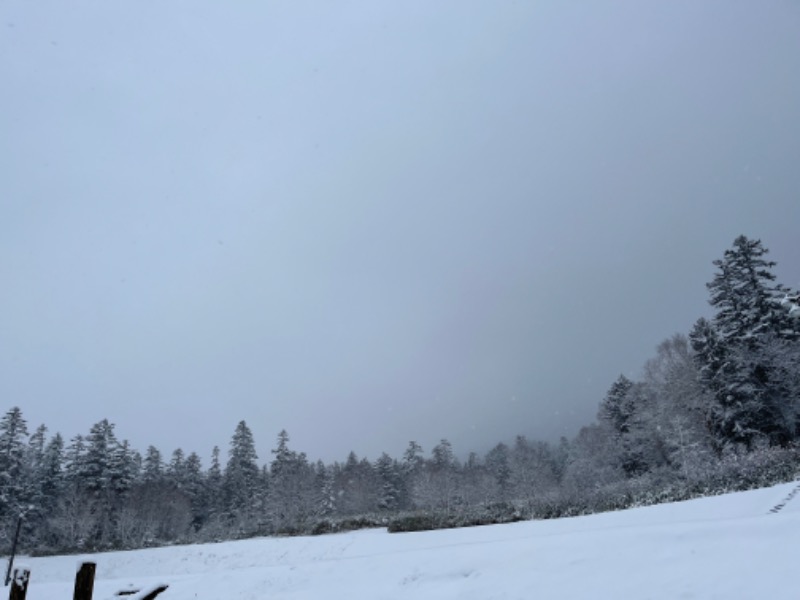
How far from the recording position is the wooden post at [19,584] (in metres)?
4.62

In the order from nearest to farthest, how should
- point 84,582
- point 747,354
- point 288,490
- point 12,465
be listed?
point 84,582, point 747,354, point 12,465, point 288,490

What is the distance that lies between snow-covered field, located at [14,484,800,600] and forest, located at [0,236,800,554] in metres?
6.58

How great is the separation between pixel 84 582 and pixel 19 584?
1.22 m

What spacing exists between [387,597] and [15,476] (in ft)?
169

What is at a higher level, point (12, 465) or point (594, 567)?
point (12, 465)

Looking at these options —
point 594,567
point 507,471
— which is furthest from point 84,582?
point 507,471

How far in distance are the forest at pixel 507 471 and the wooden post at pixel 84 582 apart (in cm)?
1445

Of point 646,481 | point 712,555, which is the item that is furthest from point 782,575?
point 646,481

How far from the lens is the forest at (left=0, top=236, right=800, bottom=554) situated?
24297 millimetres

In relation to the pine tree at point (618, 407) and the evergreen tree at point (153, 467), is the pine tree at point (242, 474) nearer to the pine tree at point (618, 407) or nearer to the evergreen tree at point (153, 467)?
the evergreen tree at point (153, 467)

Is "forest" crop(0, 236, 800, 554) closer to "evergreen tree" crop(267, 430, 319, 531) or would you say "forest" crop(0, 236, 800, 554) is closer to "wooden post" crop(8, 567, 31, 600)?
"evergreen tree" crop(267, 430, 319, 531)

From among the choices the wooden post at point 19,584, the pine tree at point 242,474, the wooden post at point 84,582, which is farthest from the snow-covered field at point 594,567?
the pine tree at point 242,474

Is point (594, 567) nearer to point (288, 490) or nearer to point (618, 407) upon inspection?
point (618, 407)

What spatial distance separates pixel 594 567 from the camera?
7223mm
